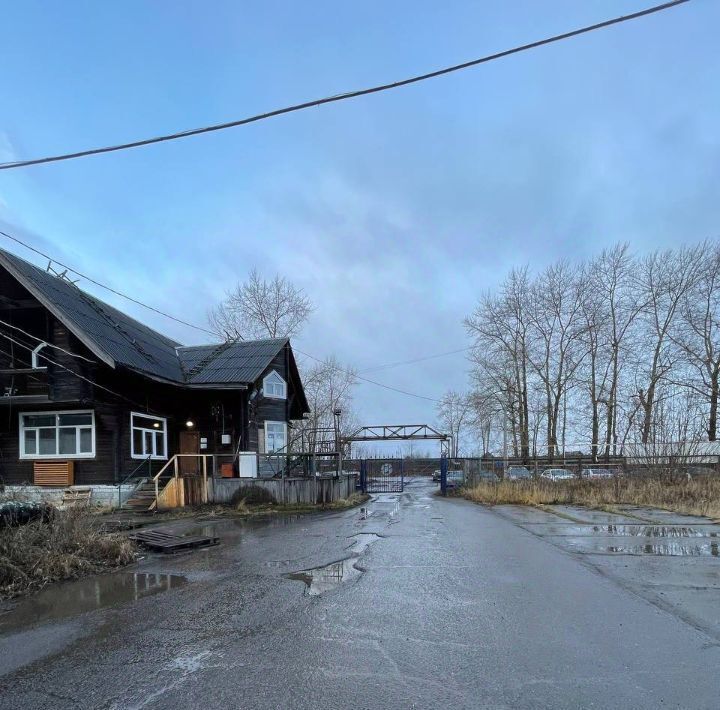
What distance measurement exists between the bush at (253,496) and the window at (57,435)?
17.9ft

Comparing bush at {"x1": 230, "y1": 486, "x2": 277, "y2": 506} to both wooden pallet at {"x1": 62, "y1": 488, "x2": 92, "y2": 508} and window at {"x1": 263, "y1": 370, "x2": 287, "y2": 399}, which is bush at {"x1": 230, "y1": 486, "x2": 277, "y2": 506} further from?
window at {"x1": 263, "y1": 370, "x2": 287, "y2": 399}

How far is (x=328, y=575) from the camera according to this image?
8320 mm

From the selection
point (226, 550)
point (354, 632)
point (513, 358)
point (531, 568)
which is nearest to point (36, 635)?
point (354, 632)

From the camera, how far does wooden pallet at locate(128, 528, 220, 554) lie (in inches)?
427

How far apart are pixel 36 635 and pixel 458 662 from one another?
13.8ft

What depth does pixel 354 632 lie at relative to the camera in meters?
5.54

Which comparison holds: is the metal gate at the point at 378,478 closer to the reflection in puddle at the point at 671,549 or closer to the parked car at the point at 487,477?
the parked car at the point at 487,477

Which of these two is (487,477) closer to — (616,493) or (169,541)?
(616,493)

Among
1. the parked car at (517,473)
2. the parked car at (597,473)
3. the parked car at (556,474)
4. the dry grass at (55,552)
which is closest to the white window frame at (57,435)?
the dry grass at (55,552)

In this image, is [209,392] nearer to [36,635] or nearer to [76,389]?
[76,389]

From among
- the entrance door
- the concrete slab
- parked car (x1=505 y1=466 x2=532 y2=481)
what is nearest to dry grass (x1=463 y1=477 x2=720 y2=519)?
the concrete slab

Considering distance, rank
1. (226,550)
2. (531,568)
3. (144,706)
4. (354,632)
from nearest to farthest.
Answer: (144,706) < (354,632) < (531,568) < (226,550)

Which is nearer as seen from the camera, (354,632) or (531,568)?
(354,632)

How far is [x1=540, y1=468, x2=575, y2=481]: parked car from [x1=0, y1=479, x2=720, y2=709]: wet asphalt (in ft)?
49.5
